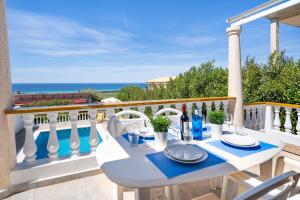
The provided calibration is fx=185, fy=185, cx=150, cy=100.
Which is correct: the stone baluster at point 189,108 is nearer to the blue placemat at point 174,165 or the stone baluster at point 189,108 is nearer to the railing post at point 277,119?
the railing post at point 277,119

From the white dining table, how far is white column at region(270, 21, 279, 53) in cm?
505

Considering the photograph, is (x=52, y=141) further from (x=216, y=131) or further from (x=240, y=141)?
(x=240, y=141)

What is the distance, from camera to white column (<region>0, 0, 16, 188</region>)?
1.85m

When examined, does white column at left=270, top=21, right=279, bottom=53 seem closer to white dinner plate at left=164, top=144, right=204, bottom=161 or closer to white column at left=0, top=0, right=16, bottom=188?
white dinner plate at left=164, top=144, right=204, bottom=161

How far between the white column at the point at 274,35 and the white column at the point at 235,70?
3.04 metres

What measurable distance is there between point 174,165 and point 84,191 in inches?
57.4

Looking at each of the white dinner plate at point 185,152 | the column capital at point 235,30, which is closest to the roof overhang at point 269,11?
the column capital at point 235,30

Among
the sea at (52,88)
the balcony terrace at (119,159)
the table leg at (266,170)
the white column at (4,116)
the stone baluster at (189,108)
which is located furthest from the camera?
the sea at (52,88)

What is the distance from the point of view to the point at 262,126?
3641 mm

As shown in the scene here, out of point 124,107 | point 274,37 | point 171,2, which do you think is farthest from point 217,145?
point 171,2

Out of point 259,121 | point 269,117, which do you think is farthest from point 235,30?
point 259,121

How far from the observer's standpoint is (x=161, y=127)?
121 centimetres

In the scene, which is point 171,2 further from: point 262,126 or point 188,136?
point 188,136

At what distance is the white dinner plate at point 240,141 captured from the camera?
122 cm
